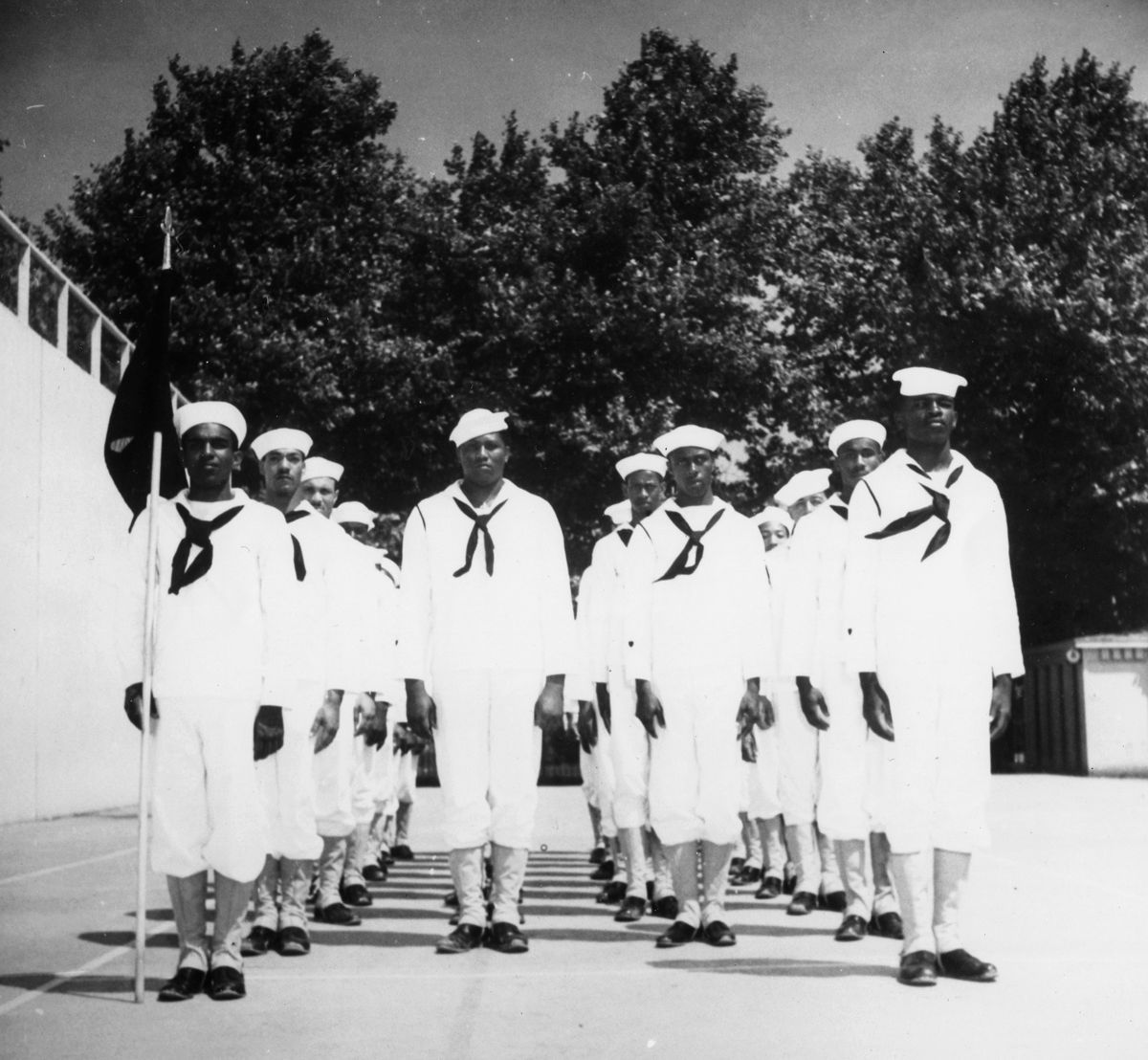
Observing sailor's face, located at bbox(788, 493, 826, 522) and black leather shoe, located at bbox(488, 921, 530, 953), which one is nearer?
black leather shoe, located at bbox(488, 921, 530, 953)

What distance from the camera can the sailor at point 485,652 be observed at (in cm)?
841

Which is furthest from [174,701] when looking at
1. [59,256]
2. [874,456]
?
[59,256]

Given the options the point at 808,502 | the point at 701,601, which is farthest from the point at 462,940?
the point at 808,502

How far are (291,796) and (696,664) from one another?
7.04ft

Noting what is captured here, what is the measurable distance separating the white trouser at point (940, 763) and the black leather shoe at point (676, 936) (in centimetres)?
140

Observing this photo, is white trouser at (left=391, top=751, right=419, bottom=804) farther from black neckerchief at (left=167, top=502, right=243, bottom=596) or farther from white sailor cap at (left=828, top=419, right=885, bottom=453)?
black neckerchief at (left=167, top=502, right=243, bottom=596)

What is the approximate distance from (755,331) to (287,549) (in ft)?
81.9

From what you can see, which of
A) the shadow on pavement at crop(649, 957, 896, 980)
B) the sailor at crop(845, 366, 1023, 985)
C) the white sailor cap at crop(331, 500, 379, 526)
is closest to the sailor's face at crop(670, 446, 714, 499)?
the sailor at crop(845, 366, 1023, 985)

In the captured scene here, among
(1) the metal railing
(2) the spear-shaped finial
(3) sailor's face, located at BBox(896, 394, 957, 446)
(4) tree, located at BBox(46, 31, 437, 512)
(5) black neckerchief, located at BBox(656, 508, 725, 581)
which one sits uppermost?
(4) tree, located at BBox(46, 31, 437, 512)

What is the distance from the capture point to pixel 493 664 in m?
8.54

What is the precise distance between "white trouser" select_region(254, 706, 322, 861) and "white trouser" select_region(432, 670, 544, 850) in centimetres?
68

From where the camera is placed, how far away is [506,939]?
820cm

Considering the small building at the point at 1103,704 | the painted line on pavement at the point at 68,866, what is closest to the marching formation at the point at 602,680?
the painted line on pavement at the point at 68,866

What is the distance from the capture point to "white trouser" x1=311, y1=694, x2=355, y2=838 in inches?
363
